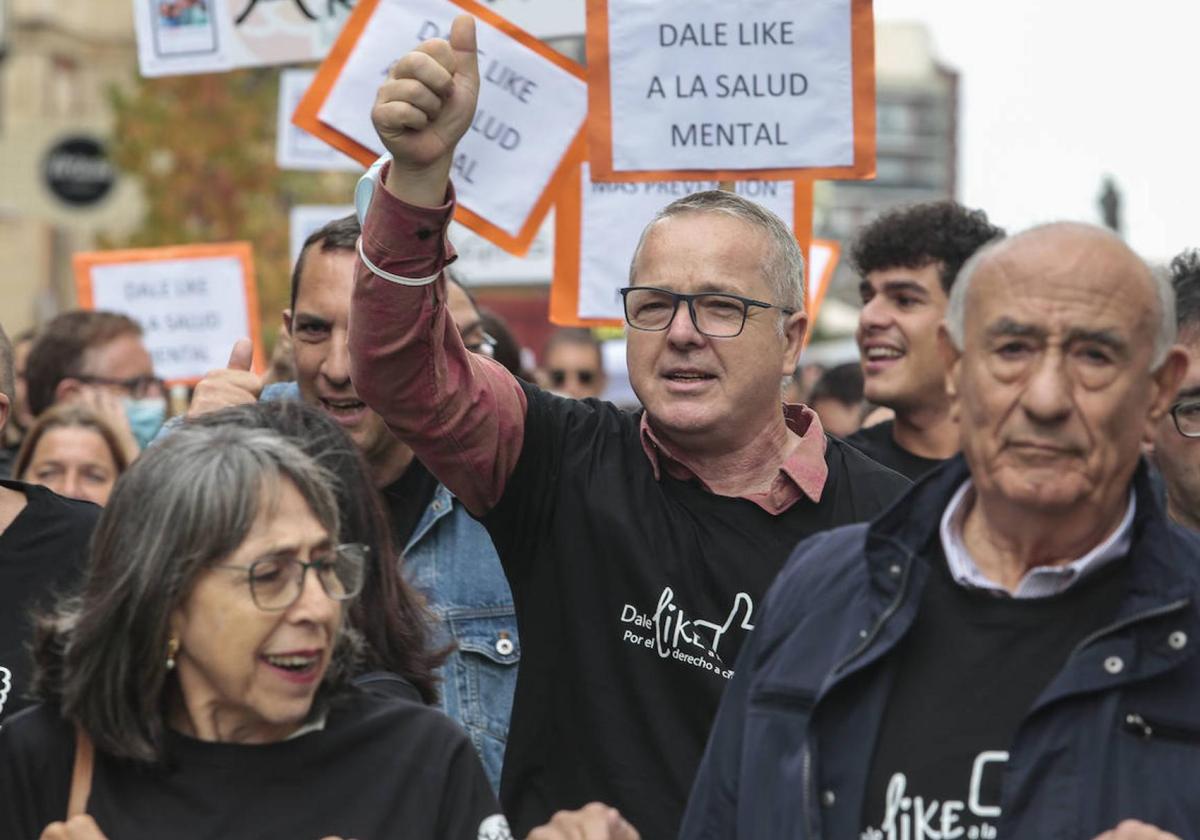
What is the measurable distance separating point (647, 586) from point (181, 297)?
18.0 ft

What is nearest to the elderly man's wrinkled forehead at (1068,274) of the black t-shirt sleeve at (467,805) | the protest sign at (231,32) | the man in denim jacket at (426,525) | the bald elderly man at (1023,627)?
the bald elderly man at (1023,627)

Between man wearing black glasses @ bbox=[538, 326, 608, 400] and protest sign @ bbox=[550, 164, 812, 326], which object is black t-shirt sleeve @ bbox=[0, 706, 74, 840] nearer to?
protest sign @ bbox=[550, 164, 812, 326]

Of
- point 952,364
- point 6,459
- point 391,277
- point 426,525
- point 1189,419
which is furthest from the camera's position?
point 6,459

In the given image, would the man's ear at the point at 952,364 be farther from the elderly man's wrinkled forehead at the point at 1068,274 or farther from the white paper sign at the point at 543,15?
the white paper sign at the point at 543,15

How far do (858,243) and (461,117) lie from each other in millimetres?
2767

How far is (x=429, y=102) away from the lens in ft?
12.6

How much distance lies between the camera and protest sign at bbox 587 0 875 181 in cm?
585

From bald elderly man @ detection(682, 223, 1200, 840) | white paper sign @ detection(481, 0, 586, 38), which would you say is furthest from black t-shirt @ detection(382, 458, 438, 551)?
white paper sign @ detection(481, 0, 586, 38)

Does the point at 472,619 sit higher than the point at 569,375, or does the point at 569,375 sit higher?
the point at 569,375

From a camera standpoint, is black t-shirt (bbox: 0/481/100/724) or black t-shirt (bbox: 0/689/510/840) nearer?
black t-shirt (bbox: 0/689/510/840)

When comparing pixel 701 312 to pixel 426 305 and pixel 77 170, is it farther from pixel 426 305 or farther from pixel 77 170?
pixel 77 170

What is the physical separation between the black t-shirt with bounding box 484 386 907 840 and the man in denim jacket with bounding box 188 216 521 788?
30cm

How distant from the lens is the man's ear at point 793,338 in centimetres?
448

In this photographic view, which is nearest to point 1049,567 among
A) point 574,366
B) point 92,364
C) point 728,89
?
point 728,89
